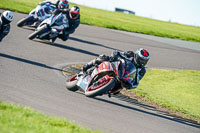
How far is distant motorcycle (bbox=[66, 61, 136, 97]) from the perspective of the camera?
940 centimetres

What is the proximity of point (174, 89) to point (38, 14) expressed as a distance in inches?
277

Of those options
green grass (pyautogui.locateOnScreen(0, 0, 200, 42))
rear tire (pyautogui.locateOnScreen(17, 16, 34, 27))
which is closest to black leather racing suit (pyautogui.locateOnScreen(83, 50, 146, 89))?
rear tire (pyautogui.locateOnScreen(17, 16, 34, 27))

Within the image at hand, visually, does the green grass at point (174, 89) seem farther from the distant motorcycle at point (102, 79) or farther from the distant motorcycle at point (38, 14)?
the distant motorcycle at point (38, 14)

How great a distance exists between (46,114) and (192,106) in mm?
6989

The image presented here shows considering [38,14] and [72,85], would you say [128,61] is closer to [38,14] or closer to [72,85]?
[72,85]

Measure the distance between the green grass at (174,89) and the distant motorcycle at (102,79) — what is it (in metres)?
2.94

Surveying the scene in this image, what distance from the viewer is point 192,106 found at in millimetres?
12945

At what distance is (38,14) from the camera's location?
17.9 meters

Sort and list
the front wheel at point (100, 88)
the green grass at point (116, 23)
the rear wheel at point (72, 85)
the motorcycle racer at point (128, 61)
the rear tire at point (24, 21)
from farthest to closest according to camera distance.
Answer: the green grass at point (116, 23) < the rear tire at point (24, 21) < the rear wheel at point (72, 85) < the motorcycle racer at point (128, 61) < the front wheel at point (100, 88)

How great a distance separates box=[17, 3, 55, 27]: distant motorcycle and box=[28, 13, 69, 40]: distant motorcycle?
144cm

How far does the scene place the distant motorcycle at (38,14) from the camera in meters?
18.0

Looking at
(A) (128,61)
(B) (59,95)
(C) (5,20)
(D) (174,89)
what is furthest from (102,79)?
(D) (174,89)

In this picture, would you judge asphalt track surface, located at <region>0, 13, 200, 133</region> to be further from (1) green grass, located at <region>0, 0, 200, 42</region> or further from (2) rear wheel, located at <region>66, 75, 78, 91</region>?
(1) green grass, located at <region>0, 0, 200, 42</region>

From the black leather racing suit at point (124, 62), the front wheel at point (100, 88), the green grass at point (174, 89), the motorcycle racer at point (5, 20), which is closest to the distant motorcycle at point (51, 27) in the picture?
the motorcycle racer at point (5, 20)
